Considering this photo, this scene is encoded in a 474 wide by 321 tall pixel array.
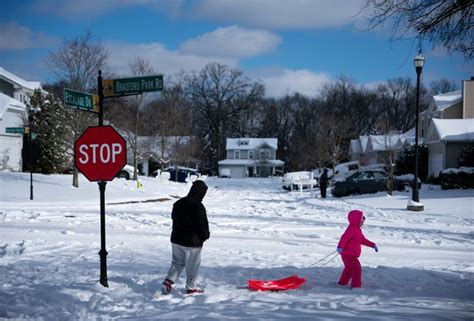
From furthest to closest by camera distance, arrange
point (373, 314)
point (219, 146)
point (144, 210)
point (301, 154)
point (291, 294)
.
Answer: point (219, 146)
point (301, 154)
point (144, 210)
point (291, 294)
point (373, 314)

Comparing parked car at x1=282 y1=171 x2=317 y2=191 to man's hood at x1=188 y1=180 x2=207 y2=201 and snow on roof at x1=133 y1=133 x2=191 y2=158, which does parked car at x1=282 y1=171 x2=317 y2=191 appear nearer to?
snow on roof at x1=133 y1=133 x2=191 y2=158

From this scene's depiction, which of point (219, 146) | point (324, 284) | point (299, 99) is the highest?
point (299, 99)

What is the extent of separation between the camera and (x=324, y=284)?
768 centimetres

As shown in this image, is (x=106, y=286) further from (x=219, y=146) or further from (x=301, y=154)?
(x=219, y=146)

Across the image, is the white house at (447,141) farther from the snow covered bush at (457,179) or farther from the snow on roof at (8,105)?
the snow on roof at (8,105)

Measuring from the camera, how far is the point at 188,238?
677 centimetres

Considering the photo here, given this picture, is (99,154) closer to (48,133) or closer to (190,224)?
(190,224)

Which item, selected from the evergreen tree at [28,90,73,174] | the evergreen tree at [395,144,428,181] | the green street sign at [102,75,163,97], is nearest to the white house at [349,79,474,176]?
the evergreen tree at [395,144,428,181]

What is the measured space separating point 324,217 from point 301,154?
51.3m

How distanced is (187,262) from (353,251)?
253 centimetres

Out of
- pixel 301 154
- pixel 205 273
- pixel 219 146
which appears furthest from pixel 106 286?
pixel 219 146

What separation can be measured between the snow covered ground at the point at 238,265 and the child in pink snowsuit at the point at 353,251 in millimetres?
242

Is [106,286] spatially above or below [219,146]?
below

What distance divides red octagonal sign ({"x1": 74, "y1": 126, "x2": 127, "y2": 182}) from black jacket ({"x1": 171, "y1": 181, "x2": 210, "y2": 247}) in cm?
109
